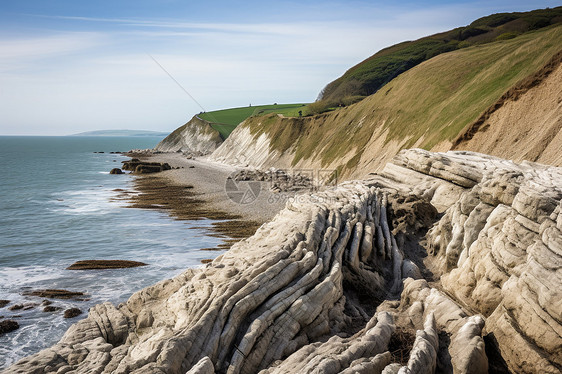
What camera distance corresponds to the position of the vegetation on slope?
34.8 metres

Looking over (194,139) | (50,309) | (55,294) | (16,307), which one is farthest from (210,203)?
(194,139)

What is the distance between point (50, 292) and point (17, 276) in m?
4.20

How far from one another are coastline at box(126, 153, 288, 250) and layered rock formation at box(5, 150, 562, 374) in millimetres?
13782

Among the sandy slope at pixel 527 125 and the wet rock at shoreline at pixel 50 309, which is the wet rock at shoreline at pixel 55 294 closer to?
the wet rock at shoreline at pixel 50 309

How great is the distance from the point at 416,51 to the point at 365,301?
97478 mm

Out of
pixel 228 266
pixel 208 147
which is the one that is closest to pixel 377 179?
pixel 228 266

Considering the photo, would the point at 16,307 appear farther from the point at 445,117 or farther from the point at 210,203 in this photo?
the point at 445,117

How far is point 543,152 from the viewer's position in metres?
23.2

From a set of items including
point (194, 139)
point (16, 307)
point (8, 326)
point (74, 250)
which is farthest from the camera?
point (194, 139)

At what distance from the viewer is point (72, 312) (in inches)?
741

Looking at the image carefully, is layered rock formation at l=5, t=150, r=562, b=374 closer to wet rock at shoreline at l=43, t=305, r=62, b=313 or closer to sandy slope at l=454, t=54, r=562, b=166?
wet rock at shoreline at l=43, t=305, r=62, b=313

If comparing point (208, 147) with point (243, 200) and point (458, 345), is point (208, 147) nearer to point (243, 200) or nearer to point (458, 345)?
point (243, 200)

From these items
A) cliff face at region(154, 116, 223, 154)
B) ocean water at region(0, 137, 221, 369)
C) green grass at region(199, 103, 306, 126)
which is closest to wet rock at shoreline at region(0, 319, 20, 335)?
ocean water at region(0, 137, 221, 369)

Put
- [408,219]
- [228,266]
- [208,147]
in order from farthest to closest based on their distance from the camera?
[208,147] → [408,219] → [228,266]
